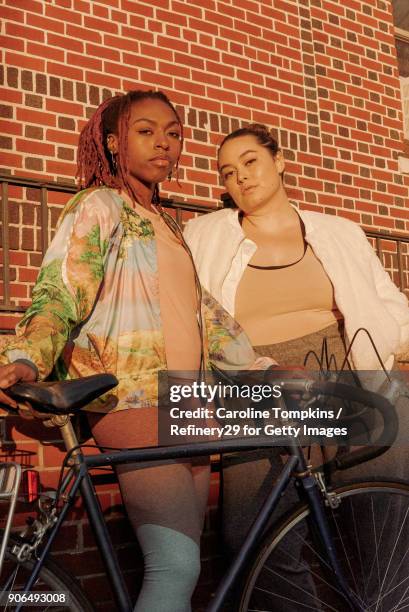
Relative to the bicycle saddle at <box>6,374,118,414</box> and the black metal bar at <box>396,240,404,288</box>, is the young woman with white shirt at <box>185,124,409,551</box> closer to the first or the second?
the bicycle saddle at <box>6,374,118,414</box>

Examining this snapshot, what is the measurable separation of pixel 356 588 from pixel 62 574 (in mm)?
952

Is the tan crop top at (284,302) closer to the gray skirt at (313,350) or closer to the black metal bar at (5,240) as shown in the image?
the gray skirt at (313,350)

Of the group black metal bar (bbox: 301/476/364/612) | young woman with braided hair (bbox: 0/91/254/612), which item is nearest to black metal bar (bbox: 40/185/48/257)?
young woman with braided hair (bbox: 0/91/254/612)

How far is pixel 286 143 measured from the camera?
5004 millimetres

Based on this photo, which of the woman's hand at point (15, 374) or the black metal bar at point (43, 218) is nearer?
the woman's hand at point (15, 374)

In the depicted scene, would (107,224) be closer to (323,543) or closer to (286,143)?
(323,543)

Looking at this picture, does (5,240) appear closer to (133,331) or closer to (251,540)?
(133,331)

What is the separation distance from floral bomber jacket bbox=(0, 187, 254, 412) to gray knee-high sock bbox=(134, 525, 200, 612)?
37cm

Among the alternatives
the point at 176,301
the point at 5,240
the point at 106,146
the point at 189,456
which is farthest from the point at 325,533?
the point at 5,240

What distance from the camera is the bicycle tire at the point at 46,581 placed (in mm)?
2160

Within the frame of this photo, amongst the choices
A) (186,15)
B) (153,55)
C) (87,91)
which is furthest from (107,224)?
(186,15)

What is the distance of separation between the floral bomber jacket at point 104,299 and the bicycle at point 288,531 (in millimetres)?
134

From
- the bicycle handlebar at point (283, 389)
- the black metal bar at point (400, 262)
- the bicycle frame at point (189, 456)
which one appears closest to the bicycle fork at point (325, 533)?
the bicycle frame at point (189, 456)

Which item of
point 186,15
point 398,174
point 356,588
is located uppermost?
point 186,15
